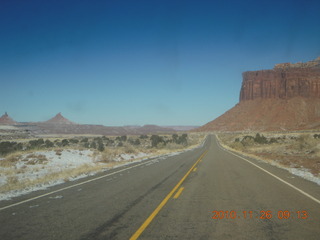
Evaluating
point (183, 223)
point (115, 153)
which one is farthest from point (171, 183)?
point (115, 153)

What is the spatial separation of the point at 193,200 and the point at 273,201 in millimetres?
2194

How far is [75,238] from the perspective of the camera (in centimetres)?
476

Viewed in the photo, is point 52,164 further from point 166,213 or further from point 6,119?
point 6,119

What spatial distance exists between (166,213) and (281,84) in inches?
6726

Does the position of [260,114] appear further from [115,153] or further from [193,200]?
[193,200]

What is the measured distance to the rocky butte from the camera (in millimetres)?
Result: 135000

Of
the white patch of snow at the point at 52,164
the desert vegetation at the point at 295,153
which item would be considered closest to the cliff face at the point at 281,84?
the desert vegetation at the point at 295,153

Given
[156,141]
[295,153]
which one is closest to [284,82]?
[156,141]

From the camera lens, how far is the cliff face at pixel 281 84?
151 metres

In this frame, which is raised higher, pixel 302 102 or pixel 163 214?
pixel 302 102
